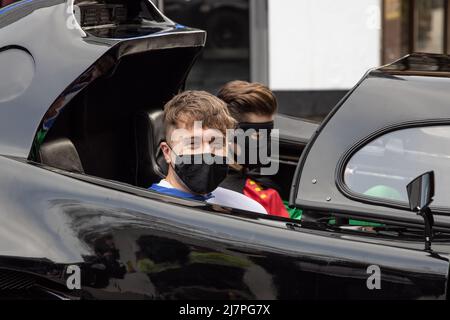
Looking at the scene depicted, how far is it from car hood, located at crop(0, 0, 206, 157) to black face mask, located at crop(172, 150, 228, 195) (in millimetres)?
398

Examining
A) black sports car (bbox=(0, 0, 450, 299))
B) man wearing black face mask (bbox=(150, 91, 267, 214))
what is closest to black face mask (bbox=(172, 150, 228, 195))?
man wearing black face mask (bbox=(150, 91, 267, 214))

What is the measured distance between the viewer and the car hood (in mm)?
2547

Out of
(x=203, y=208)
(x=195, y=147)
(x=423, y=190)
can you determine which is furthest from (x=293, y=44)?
(x=423, y=190)

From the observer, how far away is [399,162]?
249 centimetres

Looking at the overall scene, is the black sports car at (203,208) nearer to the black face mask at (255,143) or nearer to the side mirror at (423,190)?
the side mirror at (423,190)

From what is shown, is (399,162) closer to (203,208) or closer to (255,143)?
(203,208)

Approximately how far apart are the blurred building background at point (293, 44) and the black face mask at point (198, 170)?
20.2 feet

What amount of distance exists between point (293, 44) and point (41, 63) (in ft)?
21.1

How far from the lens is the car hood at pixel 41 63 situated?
255 cm

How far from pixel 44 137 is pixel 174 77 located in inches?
39.5

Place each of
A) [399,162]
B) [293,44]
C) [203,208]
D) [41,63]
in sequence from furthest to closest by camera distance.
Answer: [293,44] < [41,63] < [399,162] < [203,208]
